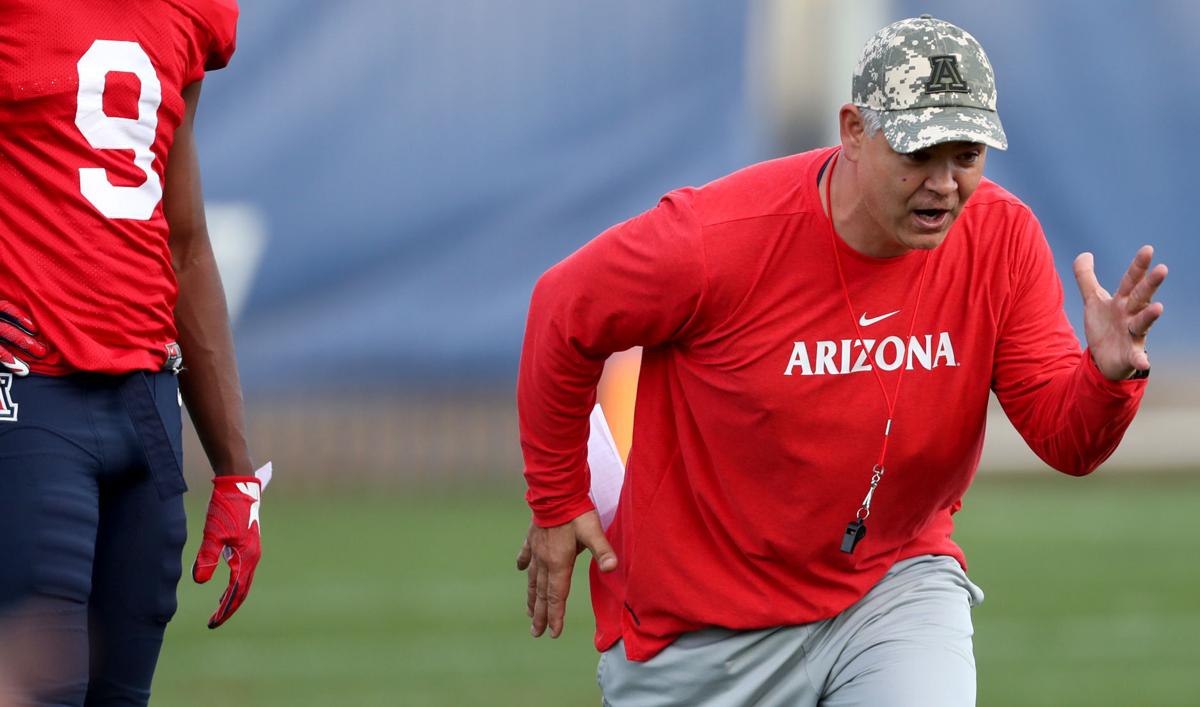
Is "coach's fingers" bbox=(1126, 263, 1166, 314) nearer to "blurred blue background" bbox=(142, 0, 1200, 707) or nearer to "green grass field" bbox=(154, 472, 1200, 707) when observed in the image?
"green grass field" bbox=(154, 472, 1200, 707)

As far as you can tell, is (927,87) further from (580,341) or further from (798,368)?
(580,341)

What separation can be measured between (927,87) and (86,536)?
168 centimetres

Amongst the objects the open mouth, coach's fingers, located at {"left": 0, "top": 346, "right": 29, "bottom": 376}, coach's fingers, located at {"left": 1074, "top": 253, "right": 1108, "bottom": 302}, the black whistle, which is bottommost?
the black whistle

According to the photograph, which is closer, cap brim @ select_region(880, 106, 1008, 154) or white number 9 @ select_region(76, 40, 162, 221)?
white number 9 @ select_region(76, 40, 162, 221)

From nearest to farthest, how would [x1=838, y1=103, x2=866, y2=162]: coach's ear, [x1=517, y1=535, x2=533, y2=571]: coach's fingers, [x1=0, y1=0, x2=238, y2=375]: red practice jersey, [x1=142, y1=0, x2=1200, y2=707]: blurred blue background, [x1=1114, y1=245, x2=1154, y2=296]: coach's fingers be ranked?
[x1=0, y1=0, x2=238, y2=375]: red practice jersey < [x1=1114, y1=245, x2=1154, y2=296]: coach's fingers < [x1=838, y1=103, x2=866, y2=162]: coach's ear < [x1=517, y1=535, x2=533, y2=571]: coach's fingers < [x1=142, y1=0, x2=1200, y2=707]: blurred blue background

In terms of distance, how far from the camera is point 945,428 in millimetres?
4020

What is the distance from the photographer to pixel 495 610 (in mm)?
9383

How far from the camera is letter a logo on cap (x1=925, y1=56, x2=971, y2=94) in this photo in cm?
380

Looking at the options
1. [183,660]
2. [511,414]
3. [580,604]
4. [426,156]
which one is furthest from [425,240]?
[183,660]

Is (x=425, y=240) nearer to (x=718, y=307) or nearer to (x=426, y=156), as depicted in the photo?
(x=426, y=156)

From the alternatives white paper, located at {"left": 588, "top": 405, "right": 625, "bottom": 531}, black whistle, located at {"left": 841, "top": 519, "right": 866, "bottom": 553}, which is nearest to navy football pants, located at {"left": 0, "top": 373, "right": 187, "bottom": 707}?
white paper, located at {"left": 588, "top": 405, "right": 625, "bottom": 531}

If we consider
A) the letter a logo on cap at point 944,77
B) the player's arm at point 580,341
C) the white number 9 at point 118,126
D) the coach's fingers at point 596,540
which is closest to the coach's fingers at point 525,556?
the player's arm at point 580,341

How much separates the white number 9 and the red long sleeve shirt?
898mm

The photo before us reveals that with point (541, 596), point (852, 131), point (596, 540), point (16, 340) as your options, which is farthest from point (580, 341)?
point (16, 340)
